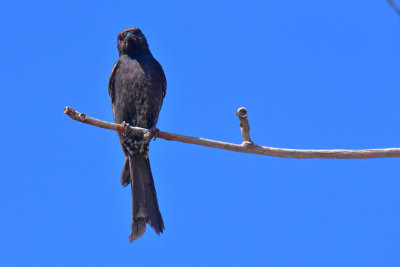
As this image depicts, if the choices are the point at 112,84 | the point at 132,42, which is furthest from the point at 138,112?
the point at 132,42

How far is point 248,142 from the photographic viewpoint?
4.40m

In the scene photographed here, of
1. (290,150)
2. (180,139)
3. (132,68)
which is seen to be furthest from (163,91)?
(290,150)

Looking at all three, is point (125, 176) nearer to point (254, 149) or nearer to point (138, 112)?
point (138, 112)

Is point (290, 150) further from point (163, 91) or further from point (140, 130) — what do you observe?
point (163, 91)

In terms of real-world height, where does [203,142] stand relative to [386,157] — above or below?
above

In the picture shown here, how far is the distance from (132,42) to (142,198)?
7.32ft

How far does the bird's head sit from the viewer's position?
282 inches

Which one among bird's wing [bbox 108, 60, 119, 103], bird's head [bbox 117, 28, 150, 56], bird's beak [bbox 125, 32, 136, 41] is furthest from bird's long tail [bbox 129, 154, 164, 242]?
bird's beak [bbox 125, 32, 136, 41]

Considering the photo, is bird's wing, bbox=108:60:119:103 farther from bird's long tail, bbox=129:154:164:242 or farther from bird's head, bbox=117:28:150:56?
bird's long tail, bbox=129:154:164:242

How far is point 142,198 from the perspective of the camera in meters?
6.29

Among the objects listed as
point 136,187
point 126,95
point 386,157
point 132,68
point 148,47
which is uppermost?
point 148,47

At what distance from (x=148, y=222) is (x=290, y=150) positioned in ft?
8.00

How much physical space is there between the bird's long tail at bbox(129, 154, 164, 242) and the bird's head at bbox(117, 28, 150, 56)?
1.50 m

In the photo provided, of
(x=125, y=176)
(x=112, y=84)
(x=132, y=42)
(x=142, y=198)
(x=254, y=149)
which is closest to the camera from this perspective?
(x=254, y=149)
